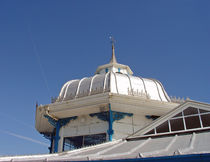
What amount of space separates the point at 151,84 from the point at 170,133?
7.13 meters

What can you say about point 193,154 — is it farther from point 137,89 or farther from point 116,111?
point 137,89

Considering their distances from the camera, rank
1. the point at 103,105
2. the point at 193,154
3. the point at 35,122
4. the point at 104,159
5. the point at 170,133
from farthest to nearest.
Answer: the point at 35,122, the point at 103,105, the point at 170,133, the point at 104,159, the point at 193,154

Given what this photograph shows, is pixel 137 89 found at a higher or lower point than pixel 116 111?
higher

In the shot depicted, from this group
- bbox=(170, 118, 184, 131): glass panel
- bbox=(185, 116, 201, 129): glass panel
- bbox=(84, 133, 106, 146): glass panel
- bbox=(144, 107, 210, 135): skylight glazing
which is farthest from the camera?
bbox=(84, 133, 106, 146): glass panel

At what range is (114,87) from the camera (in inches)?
538

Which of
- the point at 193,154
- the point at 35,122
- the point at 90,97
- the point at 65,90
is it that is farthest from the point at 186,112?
the point at 35,122

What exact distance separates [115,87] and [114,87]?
0.08 meters

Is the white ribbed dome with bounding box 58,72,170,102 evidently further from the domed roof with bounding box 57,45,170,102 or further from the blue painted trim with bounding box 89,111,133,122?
the blue painted trim with bounding box 89,111,133,122

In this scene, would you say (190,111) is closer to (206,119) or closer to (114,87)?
(206,119)

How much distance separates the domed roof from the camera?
13664 millimetres

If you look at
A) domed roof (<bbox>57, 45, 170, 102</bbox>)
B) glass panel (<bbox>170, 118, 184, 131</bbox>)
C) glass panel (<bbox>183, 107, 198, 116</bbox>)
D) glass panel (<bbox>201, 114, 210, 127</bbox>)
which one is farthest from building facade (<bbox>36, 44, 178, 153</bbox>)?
glass panel (<bbox>201, 114, 210, 127</bbox>)

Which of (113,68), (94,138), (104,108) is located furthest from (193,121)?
(113,68)

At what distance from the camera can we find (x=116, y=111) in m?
13.3

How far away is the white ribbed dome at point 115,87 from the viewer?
13.7 meters
